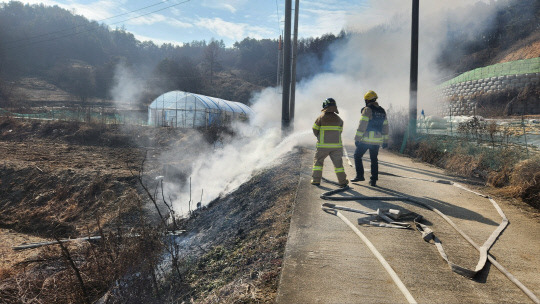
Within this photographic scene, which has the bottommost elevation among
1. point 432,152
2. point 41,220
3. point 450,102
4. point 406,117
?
point 41,220

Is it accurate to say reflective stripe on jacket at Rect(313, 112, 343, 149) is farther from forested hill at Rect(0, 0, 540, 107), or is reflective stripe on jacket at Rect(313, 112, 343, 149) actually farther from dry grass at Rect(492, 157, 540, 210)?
forested hill at Rect(0, 0, 540, 107)

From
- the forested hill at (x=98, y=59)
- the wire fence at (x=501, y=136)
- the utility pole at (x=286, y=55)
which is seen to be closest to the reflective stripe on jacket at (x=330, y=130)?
the wire fence at (x=501, y=136)

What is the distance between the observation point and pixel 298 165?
9297 millimetres

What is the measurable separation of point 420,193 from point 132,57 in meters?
86.4

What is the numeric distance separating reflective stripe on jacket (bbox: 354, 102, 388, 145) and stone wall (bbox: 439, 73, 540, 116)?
16148 millimetres

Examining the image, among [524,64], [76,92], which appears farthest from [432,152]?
[76,92]

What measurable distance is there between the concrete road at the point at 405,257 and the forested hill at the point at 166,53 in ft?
93.2

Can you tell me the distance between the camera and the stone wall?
70.9 ft

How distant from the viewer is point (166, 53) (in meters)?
95.3

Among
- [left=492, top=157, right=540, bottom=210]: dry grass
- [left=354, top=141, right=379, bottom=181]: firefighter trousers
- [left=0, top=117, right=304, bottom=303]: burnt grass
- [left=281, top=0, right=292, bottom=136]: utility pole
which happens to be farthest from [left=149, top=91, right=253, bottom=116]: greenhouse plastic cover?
[left=492, top=157, right=540, bottom=210]: dry grass

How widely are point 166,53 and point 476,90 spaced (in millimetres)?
84859

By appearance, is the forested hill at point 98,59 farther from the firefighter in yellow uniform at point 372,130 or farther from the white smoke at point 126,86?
the firefighter in yellow uniform at point 372,130

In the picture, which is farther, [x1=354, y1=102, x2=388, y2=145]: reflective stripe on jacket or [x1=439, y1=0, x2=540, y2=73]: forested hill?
[x1=439, y1=0, x2=540, y2=73]: forested hill

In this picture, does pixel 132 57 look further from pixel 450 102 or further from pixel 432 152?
pixel 432 152
